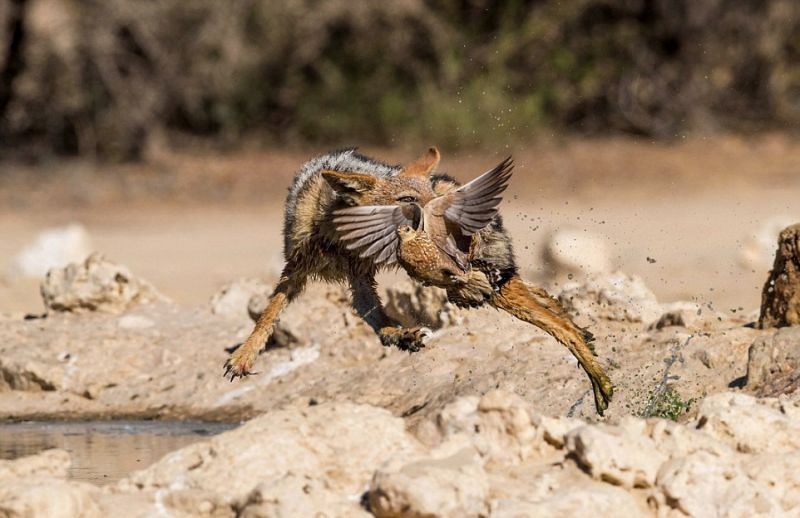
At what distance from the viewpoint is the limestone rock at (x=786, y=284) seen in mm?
6891

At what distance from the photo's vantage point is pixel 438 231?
5.96m

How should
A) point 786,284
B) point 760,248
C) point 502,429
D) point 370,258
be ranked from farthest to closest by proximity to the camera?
1. point 760,248
2. point 786,284
3. point 370,258
4. point 502,429

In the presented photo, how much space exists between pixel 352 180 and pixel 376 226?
34 cm

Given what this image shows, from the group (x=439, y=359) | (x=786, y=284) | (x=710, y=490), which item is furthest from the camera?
(x=439, y=359)

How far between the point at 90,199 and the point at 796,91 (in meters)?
9.10

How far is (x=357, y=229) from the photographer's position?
20.1ft

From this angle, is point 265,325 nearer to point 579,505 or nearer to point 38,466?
point 38,466

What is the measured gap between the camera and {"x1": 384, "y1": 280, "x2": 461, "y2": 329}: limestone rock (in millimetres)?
8383

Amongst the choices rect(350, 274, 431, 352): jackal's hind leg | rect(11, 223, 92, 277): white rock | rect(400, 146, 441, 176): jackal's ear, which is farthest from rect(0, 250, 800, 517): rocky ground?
rect(11, 223, 92, 277): white rock

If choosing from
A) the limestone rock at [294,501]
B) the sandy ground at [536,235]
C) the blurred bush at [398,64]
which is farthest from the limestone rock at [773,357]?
the blurred bush at [398,64]

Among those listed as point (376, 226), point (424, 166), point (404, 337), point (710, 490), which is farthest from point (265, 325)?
point (710, 490)

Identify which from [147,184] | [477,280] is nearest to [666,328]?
[477,280]

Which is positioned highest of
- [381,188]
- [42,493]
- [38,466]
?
[381,188]

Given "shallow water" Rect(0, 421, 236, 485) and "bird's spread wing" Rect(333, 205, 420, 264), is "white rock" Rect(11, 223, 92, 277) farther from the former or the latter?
"bird's spread wing" Rect(333, 205, 420, 264)
